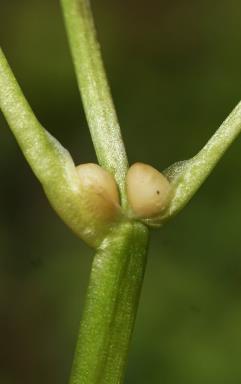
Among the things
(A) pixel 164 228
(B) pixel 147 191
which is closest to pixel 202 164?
(B) pixel 147 191

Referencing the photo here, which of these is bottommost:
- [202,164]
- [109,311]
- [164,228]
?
[109,311]

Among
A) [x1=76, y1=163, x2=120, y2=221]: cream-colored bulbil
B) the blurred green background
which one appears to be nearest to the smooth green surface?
[x1=76, y1=163, x2=120, y2=221]: cream-colored bulbil

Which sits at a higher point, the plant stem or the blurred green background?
the blurred green background

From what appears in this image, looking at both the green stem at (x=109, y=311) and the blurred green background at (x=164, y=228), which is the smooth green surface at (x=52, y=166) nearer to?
the green stem at (x=109, y=311)

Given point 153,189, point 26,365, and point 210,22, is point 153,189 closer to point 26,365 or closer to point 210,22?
point 26,365

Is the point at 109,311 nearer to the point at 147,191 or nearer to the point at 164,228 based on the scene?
the point at 147,191

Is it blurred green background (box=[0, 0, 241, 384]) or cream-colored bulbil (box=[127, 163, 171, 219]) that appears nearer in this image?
cream-colored bulbil (box=[127, 163, 171, 219])

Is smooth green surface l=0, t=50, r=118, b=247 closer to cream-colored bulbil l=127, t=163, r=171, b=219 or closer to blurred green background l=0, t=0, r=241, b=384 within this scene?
cream-colored bulbil l=127, t=163, r=171, b=219
